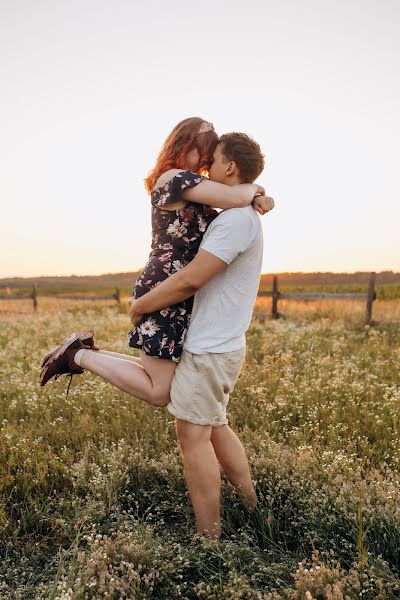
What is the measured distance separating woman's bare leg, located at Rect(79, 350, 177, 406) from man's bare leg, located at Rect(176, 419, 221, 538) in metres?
0.24

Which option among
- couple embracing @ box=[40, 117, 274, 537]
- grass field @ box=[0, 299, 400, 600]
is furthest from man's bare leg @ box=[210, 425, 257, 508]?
couple embracing @ box=[40, 117, 274, 537]

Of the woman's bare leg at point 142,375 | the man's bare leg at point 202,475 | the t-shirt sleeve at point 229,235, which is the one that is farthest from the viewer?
the woman's bare leg at point 142,375

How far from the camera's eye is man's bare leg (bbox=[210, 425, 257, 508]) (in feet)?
11.5

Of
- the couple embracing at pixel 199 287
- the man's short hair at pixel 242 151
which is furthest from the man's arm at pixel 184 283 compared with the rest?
the man's short hair at pixel 242 151

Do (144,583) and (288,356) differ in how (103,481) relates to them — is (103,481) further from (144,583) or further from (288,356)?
(288,356)

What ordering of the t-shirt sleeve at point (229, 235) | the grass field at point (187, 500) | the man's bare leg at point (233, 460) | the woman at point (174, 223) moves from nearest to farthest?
the grass field at point (187, 500) → the t-shirt sleeve at point (229, 235) → the woman at point (174, 223) → the man's bare leg at point (233, 460)

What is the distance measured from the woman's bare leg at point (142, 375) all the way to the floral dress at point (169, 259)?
0.11 m

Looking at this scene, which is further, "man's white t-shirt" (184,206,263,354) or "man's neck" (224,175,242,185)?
"man's neck" (224,175,242,185)

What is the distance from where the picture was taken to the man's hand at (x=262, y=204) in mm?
3250

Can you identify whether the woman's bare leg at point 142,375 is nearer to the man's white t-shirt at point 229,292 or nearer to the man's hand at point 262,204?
the man's white t-shirt at point 229,292

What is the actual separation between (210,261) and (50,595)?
1.87m

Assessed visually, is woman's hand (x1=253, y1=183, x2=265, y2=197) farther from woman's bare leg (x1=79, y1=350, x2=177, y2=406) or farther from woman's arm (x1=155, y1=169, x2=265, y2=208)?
woman's bare leg (x1=79, y1=350, x2=177, y2=406)

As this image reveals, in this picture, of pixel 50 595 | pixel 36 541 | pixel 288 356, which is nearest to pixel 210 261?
pixel 50 595

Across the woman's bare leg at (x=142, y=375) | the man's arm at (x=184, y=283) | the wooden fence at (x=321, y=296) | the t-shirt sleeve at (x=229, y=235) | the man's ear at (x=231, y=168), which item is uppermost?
the man's ear at (x=231, y=168)
